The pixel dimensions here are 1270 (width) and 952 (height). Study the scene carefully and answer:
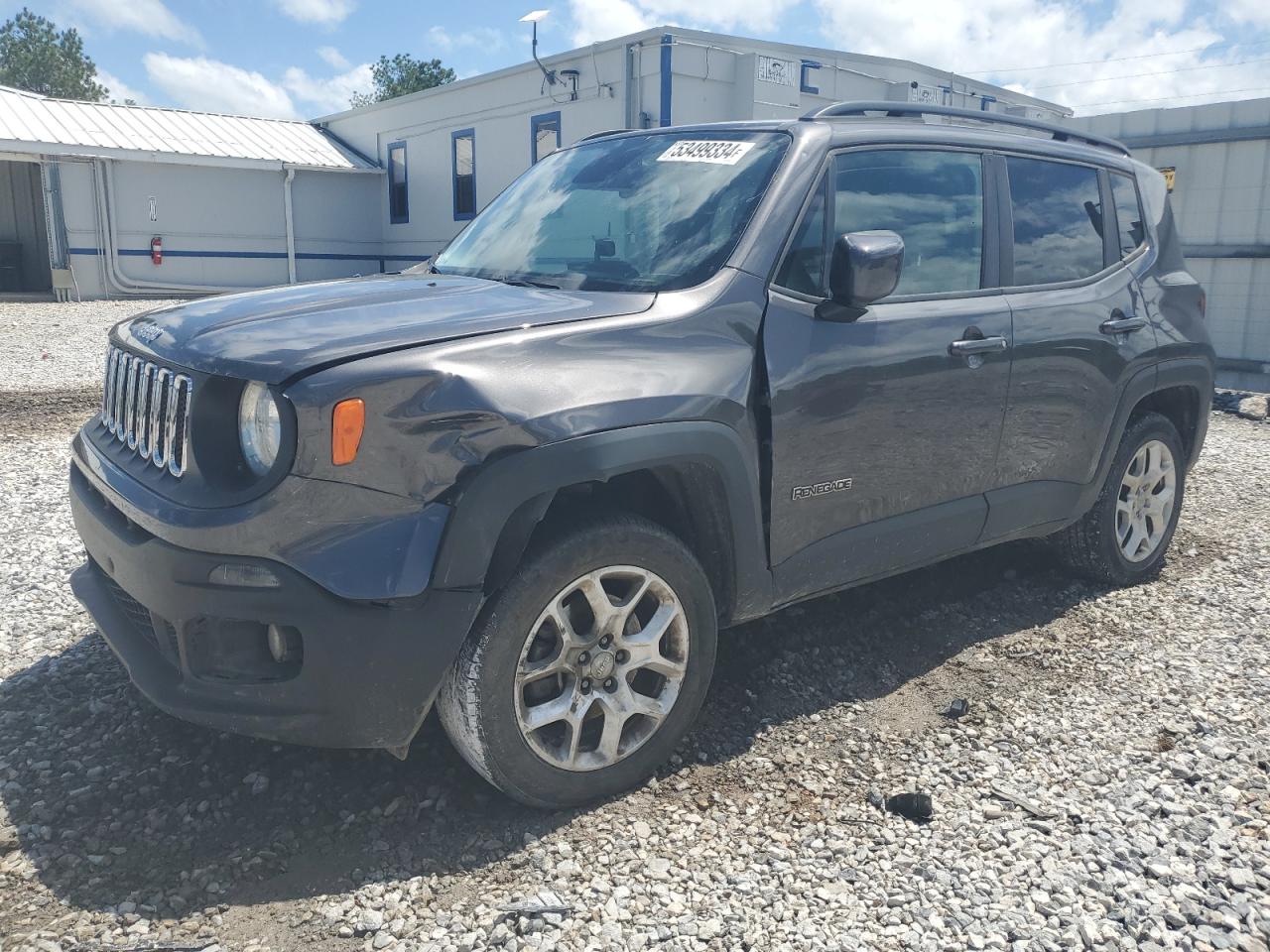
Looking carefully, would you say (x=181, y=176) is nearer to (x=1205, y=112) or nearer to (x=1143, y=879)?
(x=1205, y=112)

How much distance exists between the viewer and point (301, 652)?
2.51 m

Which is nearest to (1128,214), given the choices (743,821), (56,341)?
(743,821)

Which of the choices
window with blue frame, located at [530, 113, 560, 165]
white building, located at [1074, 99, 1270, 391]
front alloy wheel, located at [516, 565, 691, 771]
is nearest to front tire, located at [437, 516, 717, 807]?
front alloy wheel, located at [516, 565, 691, 771]

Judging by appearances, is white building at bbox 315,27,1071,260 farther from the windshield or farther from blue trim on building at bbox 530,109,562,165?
the windshield

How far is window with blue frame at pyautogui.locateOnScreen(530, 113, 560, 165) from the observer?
59.3ft

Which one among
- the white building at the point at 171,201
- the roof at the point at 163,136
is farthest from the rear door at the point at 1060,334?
the roof at the point at 163,136

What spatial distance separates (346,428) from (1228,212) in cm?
1176

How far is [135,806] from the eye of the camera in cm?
287

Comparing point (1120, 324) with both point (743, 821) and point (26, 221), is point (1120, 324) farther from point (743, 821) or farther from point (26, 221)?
point (26, 221)

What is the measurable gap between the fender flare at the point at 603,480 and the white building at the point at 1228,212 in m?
10.2

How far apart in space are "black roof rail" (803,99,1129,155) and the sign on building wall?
11286 millimetres

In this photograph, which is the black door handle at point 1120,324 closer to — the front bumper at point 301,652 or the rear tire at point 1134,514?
the rear tire at point 1134,514

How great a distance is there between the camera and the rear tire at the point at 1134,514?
4.66 metres

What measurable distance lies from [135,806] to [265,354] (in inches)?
53.5
